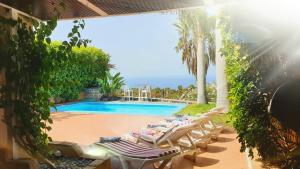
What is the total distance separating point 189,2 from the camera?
511 centimetres

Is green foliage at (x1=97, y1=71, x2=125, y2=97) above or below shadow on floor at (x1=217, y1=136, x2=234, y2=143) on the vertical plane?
above

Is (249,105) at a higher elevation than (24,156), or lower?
higher

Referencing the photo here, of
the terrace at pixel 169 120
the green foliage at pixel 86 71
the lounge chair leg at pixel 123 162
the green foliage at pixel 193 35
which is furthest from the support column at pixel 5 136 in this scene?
the green foliage at pixel 86 71

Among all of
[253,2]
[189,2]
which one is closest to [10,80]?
[189,2]

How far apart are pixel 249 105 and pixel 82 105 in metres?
15.9

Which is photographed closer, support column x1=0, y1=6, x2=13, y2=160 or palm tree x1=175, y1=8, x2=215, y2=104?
support column x1=0, y1=6, x2=13, y2=160

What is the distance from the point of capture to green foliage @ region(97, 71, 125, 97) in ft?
73.0

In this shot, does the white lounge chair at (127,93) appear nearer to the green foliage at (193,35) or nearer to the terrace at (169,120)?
the green foliage at (193,35)

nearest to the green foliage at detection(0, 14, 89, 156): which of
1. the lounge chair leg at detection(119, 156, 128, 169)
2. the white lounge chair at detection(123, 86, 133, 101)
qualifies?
the lounge chair leg at detection(119, 156, 128, 169)

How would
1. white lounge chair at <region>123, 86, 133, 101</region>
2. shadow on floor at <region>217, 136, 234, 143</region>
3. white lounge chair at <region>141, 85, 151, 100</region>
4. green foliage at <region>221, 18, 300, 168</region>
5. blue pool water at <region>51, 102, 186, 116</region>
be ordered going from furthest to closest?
white lounge chair at <region>123, 86, 133, 101</region> < white lounge chair at <region>141, 85, 151, 100</region> < blue pool water at <region>51, 102, 186, 116</region> < shadow on floor at <region>217, 136, 234, 143</region> < green foliage at <region>221, 18, 300, 168</region>

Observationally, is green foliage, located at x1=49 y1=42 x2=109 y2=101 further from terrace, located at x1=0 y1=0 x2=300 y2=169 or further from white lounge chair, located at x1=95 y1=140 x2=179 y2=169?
white lounge chair, located at x1=95 y1=140 x2=179 y2=169

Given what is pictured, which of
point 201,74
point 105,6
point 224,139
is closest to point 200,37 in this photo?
point 201,74

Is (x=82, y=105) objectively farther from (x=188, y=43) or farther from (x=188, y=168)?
(x=188, y=168)

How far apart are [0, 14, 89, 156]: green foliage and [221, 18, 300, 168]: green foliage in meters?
2.49
